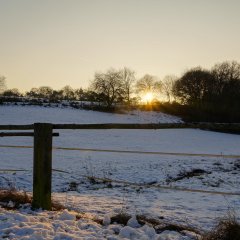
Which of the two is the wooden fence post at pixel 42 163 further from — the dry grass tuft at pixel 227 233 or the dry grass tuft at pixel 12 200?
the dry grass tuft at pixel 227 233

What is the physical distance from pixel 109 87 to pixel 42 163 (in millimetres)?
80292

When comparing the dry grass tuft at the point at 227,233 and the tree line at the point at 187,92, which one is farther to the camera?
the tree line at the point at 187,92

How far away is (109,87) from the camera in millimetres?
86375

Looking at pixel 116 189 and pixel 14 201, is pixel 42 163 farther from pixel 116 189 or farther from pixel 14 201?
pixel 116 189

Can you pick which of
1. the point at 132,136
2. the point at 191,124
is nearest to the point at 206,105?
the point at 132,136

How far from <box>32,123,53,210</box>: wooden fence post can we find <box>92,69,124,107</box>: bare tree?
75.6 metres

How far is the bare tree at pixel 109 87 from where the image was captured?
8438 cm

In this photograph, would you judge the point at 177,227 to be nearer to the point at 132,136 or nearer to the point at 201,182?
the point at 201,182

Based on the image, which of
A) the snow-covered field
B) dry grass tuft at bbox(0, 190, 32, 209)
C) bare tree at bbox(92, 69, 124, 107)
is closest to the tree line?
bare tree at bbox(92, 69, 124, 107)

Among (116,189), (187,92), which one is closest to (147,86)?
(187,92)

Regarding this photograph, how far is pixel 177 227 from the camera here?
577 centimetres

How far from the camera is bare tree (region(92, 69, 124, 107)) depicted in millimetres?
84375

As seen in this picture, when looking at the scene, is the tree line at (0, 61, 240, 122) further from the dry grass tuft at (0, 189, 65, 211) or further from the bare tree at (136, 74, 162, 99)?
the dry grass tuft at (0, 189, 65, 211)

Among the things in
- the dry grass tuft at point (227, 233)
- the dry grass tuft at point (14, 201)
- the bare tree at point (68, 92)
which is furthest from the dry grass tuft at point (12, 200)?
the bare tree at point (68, 92)
